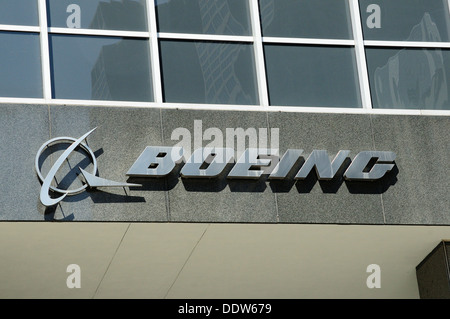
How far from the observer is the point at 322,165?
43.9 ft

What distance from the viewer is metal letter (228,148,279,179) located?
13.1 meters

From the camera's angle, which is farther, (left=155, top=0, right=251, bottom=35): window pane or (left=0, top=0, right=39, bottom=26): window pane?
(left=155, top=0, right=251, bottom=35): window pane

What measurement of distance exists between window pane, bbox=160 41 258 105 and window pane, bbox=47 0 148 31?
59 cm

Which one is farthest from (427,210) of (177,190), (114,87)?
(114,87)

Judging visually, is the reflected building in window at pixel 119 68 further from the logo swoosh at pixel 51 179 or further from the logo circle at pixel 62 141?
the logo swoosh at pixel 51 179

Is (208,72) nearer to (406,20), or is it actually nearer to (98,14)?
(98,14)

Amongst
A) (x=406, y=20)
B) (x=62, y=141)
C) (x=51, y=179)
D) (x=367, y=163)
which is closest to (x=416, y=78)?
(x=406, y=20)

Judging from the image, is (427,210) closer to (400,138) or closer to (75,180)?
(400,138)

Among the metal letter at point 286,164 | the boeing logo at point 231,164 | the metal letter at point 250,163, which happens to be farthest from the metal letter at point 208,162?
the metal letter at point 286,164

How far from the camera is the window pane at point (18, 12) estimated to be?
1356cm

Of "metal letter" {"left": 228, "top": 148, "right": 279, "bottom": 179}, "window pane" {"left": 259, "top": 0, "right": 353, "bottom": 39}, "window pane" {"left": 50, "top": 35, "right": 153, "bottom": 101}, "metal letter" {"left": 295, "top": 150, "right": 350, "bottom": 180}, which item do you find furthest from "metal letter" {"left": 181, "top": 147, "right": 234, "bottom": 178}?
"window pane" {"left": 259, "top": 0, "right": 353, "bottom": 39}

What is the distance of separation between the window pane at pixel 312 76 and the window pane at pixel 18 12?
350 centimetres

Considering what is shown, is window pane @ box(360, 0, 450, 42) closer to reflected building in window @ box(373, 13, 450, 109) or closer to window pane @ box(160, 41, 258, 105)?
reflected building in window @ box(373, 13, 450, 109)

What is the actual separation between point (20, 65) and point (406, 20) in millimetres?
6091
